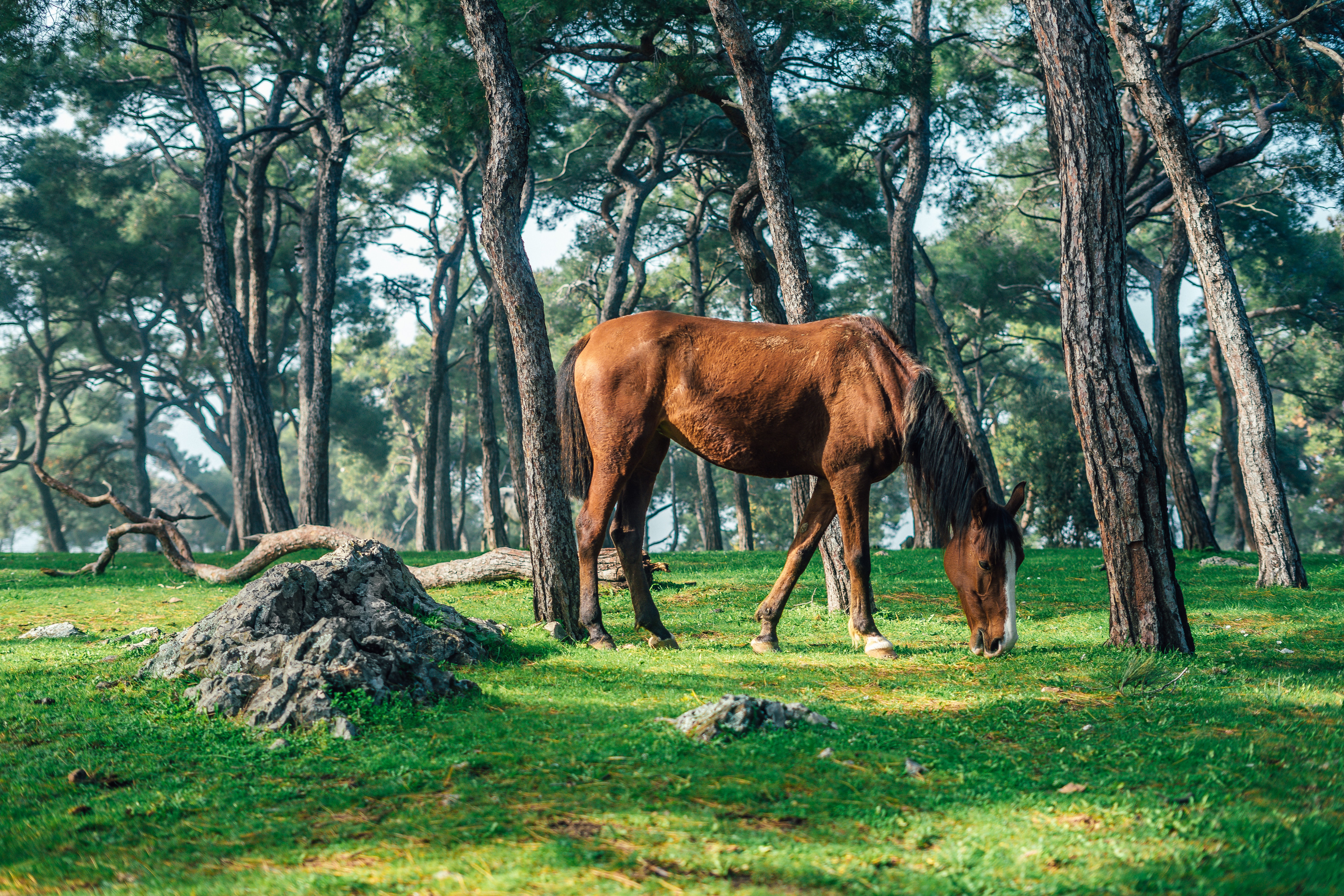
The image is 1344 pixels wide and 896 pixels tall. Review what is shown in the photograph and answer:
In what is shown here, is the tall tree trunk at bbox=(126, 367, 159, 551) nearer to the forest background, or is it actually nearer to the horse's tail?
the forest background

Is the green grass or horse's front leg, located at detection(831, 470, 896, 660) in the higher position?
horse's front leg, located at detection(831, 470, 896, 660)

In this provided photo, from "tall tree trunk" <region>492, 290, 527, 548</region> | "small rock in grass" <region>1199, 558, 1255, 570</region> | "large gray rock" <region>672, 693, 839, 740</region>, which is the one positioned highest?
"tall tree trunk" <region>492, 290, 527, 548</region>

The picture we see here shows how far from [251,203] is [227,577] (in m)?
11.2

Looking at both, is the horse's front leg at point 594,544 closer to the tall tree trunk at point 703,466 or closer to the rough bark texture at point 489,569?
the rough bark texture at point 489,569

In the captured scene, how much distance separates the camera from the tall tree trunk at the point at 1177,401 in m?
16.9

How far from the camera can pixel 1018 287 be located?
86.7ft

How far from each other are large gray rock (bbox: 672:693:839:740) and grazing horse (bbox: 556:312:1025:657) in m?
2.46

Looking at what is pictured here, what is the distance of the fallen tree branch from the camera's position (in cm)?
1114

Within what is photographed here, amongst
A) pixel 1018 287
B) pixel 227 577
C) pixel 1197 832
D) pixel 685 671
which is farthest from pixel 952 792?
pixel 1018 287

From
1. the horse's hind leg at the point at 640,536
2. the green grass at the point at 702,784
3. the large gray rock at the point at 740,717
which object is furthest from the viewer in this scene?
the horse's hind leg at the point at 640,536

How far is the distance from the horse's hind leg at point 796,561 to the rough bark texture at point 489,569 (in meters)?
4.08

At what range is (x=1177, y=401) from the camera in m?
17.5

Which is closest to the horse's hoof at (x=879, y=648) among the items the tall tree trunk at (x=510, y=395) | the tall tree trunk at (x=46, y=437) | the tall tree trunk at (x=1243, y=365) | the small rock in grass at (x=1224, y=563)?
the tall tree trunk at (x=1243, y=365)

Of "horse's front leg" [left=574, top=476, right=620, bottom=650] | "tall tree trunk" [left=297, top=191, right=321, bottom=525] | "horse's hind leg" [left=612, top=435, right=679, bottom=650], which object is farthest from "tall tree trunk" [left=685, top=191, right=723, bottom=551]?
"horse's front leg" [left=574, top=476, right=620, bottom=650]
